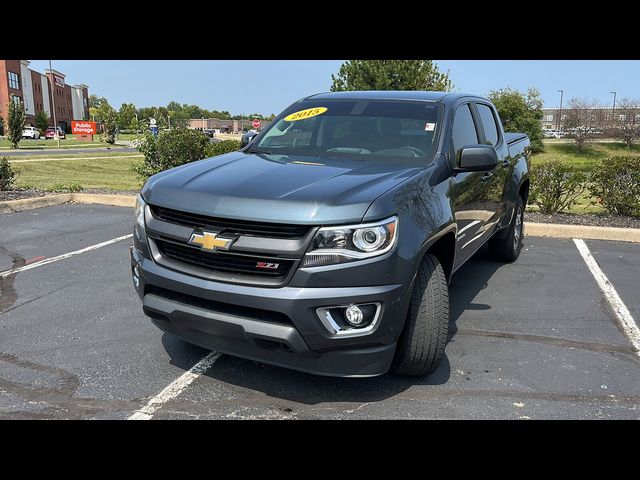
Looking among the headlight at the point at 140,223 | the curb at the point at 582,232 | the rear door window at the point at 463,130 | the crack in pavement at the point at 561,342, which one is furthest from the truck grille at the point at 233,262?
the curb at the point at 582,232

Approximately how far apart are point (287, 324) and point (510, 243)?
438 centimetres

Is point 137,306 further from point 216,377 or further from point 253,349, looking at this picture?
point 253,349

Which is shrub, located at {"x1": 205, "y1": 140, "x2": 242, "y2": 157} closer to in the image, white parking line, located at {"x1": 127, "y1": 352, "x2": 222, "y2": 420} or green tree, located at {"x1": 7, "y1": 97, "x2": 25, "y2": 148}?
white parking line, located at {"x1": 127, "y1": 352, "x2": 222, "y2": 420}

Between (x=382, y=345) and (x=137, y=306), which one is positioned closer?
(x=382, y=345)

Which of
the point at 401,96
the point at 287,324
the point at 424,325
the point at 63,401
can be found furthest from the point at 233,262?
the point at 401,96

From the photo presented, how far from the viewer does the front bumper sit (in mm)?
2816

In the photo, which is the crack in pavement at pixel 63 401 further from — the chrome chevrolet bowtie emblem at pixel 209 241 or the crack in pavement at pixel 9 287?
the crack in pavement at pixel 9 287

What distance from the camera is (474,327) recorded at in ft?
15.0

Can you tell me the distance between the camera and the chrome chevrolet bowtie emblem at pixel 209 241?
2.94 m

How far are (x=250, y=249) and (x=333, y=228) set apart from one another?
0.46m

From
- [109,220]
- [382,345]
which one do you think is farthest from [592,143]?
[382,345]

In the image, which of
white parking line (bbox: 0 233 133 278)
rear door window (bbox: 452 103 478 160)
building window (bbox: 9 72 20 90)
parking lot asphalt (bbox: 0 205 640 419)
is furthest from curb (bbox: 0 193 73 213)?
building window (bbox: 9 72 20 90)

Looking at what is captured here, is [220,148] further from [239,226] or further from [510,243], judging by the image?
[239,226]

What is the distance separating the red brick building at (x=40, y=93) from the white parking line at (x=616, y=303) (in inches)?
2312
